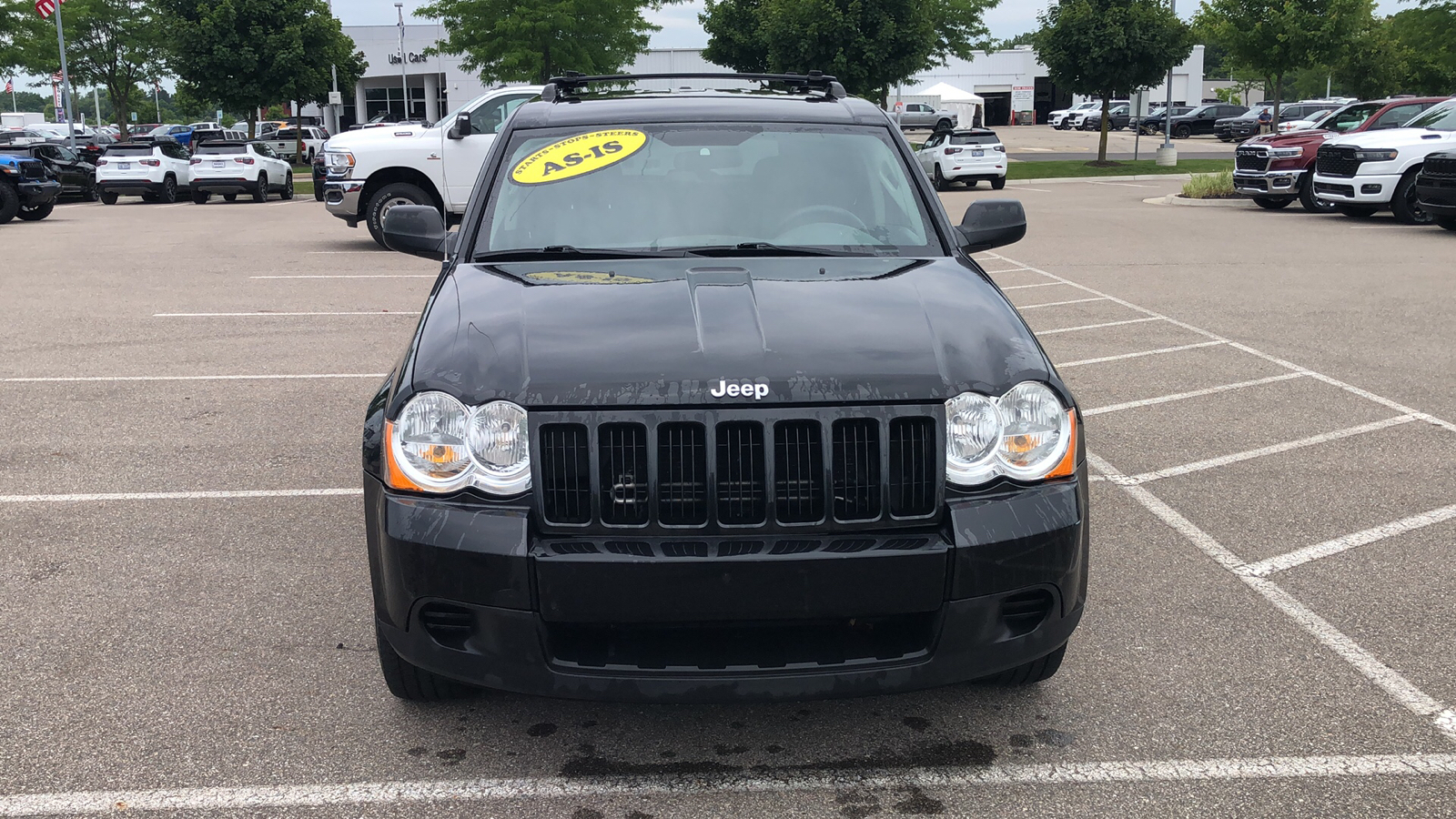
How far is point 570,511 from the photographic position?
2.90 m

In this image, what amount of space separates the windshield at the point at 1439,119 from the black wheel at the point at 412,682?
19900 mm

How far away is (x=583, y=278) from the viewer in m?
3.71

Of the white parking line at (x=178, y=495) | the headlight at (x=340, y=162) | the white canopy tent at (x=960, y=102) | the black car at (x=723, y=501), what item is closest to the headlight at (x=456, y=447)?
the black car at (x=723, y=501)

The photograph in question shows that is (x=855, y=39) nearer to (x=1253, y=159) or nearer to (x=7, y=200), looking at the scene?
(x=1253, y=159)

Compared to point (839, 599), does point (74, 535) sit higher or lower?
lower

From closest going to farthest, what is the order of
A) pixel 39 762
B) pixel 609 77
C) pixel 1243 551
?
pixel 39 762 < pixel 1243 551 < pixel 609 77

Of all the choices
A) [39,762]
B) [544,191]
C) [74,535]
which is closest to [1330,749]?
[544,191]

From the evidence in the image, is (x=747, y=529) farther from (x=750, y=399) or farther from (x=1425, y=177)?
(x=1425, y=177)

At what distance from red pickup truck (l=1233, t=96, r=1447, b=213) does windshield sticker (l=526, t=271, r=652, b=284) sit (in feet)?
65.1

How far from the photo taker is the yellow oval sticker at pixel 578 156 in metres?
4.38

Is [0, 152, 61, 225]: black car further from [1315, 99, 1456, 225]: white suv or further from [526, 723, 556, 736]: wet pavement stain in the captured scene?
[526, 723, 556, 736]: wet pavement stain

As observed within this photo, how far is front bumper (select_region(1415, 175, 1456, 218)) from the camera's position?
16906 mm

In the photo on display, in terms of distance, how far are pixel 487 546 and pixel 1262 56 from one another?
36.9 meters

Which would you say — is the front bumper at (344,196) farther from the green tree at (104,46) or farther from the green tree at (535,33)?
the green tree at (104,46)
